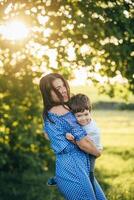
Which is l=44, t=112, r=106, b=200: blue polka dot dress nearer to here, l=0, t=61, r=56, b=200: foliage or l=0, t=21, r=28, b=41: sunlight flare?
l=0, t=21, r=28, b=41: sunlight flare

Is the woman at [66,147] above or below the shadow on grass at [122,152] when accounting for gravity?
above

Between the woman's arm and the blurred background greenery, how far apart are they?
129 inches

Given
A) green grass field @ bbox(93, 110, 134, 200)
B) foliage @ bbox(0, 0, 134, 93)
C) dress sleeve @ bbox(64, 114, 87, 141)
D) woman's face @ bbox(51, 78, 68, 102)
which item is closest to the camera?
dress sleeve @ bbox(64, 114, 87, 141)

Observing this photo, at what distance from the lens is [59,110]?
6.31 metres

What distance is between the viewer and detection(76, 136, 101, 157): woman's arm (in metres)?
6.15

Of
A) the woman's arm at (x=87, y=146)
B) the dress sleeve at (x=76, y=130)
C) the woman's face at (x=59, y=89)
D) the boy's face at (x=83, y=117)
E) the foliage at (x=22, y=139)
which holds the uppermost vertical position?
the woman's face at (x=59, y=89)

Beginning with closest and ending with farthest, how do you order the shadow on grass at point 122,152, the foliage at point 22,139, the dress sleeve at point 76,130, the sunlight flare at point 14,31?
the dress sleeve at point 76,130, the sunlight flare at point 14,31, the foliage at point 22,139, the shadow on grass at point 122,152

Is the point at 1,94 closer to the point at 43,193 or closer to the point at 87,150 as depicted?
Answer: the point at 43,193

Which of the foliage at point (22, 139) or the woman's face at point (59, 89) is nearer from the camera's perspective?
the woman's face at point (59, 89)

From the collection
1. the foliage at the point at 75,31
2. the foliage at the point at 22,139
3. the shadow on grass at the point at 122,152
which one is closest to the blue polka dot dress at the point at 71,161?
the foliage at the point at 75,31

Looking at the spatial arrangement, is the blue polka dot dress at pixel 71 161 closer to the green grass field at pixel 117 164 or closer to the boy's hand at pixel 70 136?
the boy's hand at pixel 70 136

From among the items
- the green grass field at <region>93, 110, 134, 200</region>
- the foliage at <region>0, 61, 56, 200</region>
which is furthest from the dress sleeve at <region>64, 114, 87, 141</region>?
the foliage at <region>0, 61, 56, 200</region>

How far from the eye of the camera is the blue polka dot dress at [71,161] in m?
6.24

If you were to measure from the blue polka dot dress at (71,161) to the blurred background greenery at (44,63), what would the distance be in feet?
10.1
